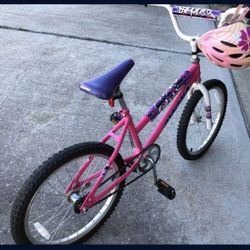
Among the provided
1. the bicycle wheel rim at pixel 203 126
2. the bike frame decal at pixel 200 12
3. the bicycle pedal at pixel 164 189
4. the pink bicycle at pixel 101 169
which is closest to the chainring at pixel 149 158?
the pink bicycle at pixel 101 169

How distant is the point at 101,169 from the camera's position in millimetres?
2410

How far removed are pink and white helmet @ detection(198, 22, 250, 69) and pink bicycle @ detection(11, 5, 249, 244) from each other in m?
0.18

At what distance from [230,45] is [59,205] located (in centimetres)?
149

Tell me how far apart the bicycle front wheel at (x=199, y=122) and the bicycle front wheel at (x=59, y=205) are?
0.67 m

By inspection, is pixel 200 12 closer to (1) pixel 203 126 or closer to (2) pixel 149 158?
(2) pixel 149 158

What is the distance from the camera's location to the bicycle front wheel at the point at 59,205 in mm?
1873

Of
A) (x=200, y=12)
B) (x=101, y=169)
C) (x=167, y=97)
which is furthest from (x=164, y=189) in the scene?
(x=200, y=12)

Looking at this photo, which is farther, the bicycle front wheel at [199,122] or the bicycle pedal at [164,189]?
the bicycle front wheel at [199,122]

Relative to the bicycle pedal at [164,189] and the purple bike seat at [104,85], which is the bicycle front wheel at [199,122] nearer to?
the bicycle pedal at [164,189]

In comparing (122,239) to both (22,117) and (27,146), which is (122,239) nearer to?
(27,146)

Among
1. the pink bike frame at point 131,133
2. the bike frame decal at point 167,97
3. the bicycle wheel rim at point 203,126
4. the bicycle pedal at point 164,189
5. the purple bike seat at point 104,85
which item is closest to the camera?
the purple bike seat at point 104,85

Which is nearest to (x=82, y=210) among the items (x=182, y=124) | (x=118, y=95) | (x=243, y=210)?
(x=118, y=95)

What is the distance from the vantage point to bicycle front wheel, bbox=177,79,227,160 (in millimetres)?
2658

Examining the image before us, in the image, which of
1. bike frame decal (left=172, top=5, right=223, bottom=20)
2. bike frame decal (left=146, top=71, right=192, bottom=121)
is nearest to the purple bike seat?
bike frame decal (left=146, top=71, right=192, bottom=121)
